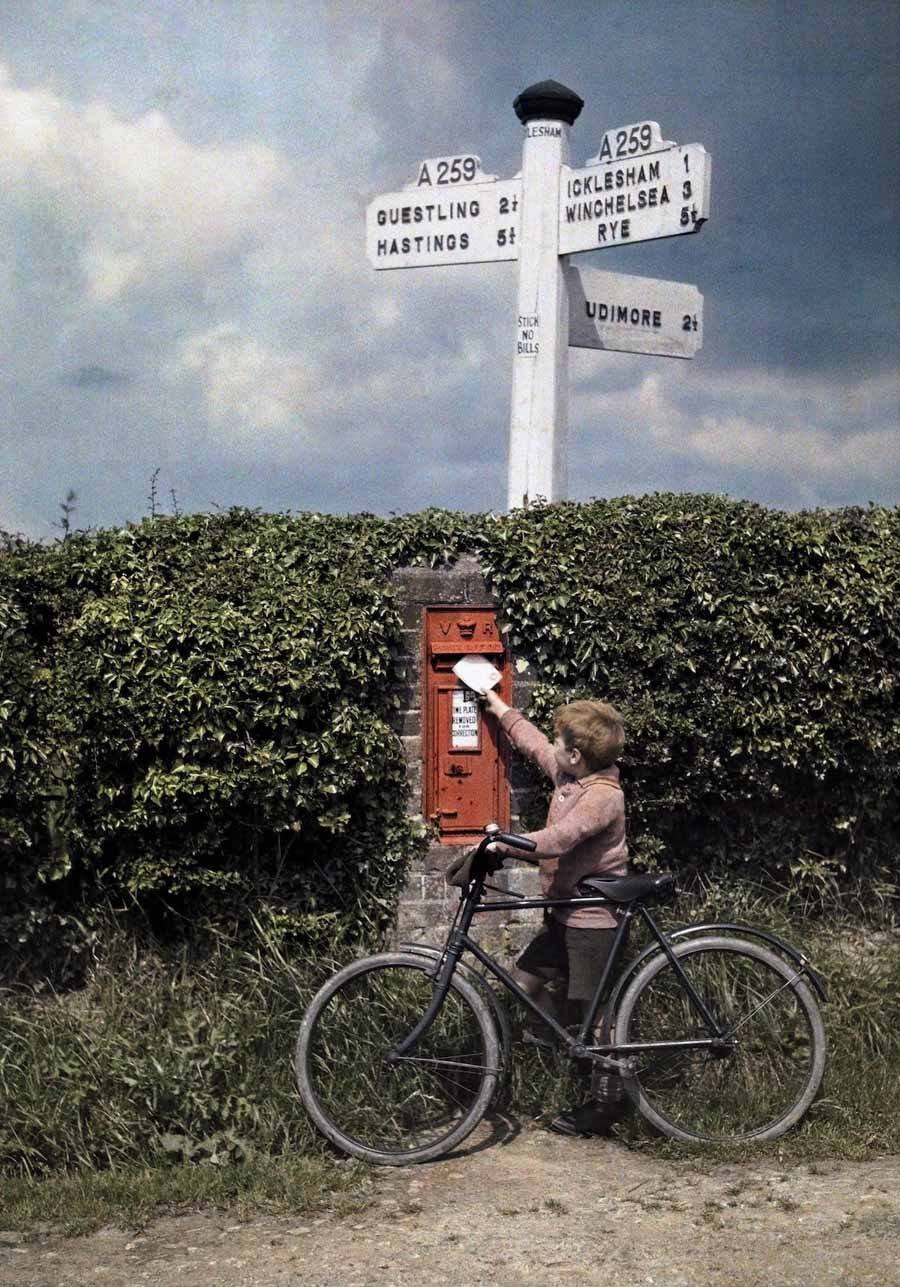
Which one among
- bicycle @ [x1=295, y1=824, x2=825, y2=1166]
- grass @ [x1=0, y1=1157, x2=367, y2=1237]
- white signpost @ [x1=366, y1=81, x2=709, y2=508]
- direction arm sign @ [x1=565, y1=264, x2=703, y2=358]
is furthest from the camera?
direction arm sign @ [x1=565, y1=264, x2=703, y2=358]

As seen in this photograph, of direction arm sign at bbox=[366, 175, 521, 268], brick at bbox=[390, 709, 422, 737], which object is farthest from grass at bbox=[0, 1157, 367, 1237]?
direction arm sign at bbox=[366, 175, 521, 268]

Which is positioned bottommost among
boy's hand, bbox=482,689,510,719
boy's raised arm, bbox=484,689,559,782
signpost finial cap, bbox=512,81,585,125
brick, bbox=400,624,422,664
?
boy's raised arm, bbox=484,689,559,782

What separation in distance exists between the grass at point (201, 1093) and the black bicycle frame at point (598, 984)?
33 centimetres

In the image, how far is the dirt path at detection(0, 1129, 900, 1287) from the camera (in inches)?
169

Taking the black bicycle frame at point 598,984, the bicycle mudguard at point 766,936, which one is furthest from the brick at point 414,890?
the bicycle mudguard at point 766,936

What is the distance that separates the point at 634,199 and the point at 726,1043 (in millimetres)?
4702

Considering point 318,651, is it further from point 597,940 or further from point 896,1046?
point 896,1046

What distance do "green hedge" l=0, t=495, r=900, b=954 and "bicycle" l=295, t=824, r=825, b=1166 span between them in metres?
0.90

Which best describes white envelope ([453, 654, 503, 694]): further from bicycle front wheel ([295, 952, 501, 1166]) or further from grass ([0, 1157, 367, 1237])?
grass ([0, 1157, 367, 1237])

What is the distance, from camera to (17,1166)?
16.9ft

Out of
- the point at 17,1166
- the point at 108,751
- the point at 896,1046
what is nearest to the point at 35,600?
the point at 108,751

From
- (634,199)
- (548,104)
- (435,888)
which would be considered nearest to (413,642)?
(435,888)

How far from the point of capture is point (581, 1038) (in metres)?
5.44

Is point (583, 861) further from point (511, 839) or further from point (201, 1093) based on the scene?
point (201, 1093)
